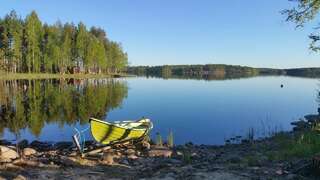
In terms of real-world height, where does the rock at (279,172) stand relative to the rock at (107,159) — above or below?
above

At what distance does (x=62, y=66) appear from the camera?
457 feet

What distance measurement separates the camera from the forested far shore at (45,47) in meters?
114

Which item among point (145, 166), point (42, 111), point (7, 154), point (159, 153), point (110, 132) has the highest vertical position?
point (110, 132)

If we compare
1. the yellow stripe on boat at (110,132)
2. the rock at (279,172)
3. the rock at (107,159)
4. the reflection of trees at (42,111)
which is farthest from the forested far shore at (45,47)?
the rock at (279,172)

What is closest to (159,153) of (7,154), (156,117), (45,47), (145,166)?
(145,166)

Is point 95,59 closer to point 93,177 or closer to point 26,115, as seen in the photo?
point 26,115

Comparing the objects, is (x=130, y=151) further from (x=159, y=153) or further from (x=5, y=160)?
(x=5, y=160)

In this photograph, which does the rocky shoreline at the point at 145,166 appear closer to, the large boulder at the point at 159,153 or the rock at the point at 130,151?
the large boulder at the point at 159,153

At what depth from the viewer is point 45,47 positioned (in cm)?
12519

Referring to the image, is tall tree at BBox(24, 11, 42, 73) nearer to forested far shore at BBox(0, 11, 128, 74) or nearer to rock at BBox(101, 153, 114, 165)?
forested far shore at BBox(0, 11, 128, 74)

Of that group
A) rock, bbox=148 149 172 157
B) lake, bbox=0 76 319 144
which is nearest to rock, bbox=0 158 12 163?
rock, bbox=148 149 172 157

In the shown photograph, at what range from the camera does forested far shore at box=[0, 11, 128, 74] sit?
4473 inches

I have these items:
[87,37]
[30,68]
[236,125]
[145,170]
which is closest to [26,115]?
[236,125]

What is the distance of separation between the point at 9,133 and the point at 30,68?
95.0 metres
